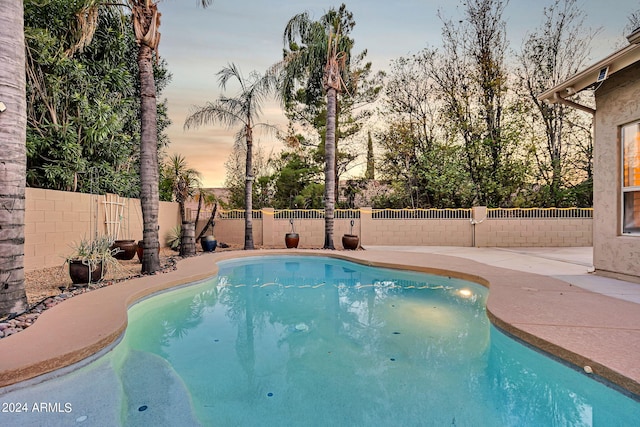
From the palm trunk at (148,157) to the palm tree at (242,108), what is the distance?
4.06 meters

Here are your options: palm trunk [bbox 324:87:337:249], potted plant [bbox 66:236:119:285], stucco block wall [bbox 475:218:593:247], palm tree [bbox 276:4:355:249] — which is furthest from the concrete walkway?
potted plant [bbox 66:236:119:285]

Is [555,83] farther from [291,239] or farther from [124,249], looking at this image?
[124,249]

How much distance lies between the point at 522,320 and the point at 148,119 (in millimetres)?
6373

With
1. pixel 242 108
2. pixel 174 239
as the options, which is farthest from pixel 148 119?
pixel 174 239

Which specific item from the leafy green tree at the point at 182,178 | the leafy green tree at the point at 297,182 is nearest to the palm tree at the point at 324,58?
the leafy green tree at the point at 297,182

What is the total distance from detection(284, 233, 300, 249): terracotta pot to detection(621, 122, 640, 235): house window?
7.76 metres

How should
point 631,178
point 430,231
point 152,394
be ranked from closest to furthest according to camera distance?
point 152,394 < point 631,178 < point 430,231

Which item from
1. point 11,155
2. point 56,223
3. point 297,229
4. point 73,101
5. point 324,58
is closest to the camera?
point 11,155

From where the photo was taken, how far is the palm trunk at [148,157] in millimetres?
5914

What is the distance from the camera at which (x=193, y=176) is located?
35.7 ft

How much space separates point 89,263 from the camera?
16.2 feet

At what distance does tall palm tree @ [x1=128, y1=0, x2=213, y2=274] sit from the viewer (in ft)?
19.0

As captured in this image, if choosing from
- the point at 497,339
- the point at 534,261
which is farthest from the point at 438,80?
the point at 497,339

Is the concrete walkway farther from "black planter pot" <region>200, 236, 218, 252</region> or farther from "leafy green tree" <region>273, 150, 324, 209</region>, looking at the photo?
"black planter pot" <region>200, 236, 218, 252</region>
